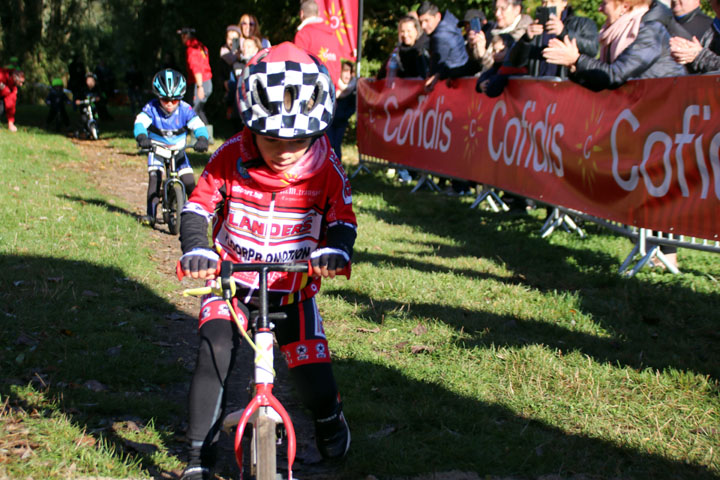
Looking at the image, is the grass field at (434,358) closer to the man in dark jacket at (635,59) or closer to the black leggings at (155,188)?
the black leggings at (155,188)

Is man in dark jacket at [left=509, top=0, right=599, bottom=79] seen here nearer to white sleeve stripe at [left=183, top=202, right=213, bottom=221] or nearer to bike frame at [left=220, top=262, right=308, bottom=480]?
white sleeve stripe at [left=183, top=202, right=213, bottom=221]

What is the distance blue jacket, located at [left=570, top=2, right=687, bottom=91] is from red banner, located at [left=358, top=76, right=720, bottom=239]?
0.15 m

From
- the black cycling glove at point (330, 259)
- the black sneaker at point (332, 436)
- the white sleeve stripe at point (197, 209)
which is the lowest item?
the black sneaker at point (332, 436)

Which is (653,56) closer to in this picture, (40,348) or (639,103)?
(639,103)

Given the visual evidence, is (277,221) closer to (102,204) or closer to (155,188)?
(155,188)

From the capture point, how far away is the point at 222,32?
87.6ft

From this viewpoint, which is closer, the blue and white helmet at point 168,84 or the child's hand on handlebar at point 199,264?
the child's hand on handlebar at point 199,264

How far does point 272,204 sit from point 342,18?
989cm

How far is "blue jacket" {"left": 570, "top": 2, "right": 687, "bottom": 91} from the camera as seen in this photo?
7305 mm

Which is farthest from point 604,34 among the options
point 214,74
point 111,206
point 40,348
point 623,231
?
point 214,74

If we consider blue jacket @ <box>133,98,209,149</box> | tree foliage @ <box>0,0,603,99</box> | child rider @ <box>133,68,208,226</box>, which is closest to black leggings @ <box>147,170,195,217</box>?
child rider @ <box>133,68,208,226</box>

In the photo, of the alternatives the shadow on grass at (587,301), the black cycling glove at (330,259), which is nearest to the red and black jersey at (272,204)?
the black cycling glove at (330,259)

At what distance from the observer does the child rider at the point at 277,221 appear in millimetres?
3148

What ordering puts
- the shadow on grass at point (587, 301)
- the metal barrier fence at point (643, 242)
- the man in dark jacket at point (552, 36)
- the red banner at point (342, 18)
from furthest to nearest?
the red banner at point (342, 18), the man in dark jacket at point (552, 36), the metal barrier fence at point (643, 242), the shadow on grass at point (587, 301)
